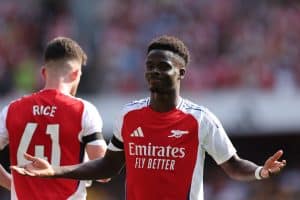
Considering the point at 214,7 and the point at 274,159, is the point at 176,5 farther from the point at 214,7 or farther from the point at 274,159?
the point at 274,159

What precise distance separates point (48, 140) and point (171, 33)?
954cm

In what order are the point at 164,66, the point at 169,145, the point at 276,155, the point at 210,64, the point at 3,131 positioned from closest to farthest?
the point at 276,155 < the point at 164,66 < the point at 169,145 < the point at 3,131 < the point at 210,64

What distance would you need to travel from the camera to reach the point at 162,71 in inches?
284

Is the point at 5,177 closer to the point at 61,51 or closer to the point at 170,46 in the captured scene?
the point at 61,51

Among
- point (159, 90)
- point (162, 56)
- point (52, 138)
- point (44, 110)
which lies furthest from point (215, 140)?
point (44, 110)

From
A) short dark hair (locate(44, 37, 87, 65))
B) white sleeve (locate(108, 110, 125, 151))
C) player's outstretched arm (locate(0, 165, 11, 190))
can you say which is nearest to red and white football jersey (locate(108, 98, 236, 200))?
white sleeve (locate(108, 110, 125, 151))

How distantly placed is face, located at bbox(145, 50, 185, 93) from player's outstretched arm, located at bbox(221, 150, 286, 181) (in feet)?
1.94

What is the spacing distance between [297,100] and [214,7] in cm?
270

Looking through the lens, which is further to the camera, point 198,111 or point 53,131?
point 53,131

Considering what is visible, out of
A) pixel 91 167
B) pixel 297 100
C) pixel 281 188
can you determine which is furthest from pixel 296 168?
pixel 91 167

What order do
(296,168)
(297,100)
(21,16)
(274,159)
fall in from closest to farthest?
(274,159), (297,100), (296,168), (21,16)

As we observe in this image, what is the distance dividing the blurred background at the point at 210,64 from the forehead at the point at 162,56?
848 centimetres

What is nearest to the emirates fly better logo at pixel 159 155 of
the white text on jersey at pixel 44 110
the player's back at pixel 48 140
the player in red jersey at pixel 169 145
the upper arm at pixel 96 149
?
the player in red jersey at pixel 169 145

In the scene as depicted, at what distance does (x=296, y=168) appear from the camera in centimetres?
1698
